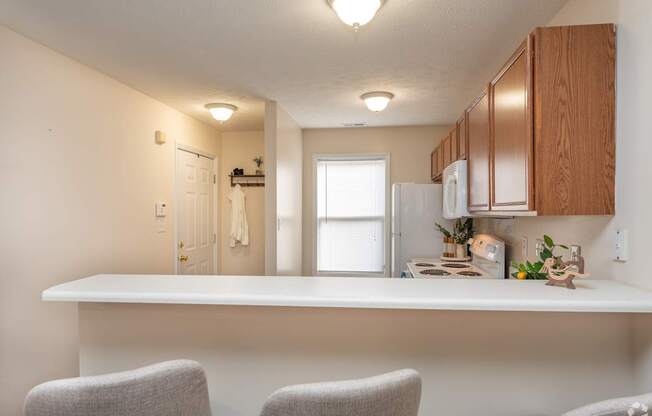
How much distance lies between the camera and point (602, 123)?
1284mm

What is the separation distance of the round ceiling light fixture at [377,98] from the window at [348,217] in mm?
1405

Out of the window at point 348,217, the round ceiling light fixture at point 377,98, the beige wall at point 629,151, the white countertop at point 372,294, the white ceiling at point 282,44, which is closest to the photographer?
the white countertop at point 372,294

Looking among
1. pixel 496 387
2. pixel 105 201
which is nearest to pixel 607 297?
pixel 496 387

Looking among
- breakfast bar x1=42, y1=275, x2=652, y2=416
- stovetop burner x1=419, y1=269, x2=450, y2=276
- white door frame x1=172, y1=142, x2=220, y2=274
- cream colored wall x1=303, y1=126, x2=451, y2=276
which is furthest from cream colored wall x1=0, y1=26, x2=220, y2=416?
stovetop burner x1=419, y1=269, x2=450, y2=276

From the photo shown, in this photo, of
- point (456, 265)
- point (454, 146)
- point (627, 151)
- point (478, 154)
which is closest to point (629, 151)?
point (627, 151)

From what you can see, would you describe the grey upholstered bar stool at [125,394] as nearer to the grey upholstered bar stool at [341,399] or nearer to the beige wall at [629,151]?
the grey upholstered bar stool at [341,399]

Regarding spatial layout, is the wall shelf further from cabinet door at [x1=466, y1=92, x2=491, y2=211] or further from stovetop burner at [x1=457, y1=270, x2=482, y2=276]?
cabinet door at [x1=466, y1=92, x2=491, y2=211]

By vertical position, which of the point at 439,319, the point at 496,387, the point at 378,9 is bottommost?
the point at 496,387

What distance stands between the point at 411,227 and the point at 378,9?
98.4 inches

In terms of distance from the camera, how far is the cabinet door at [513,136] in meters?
1.36

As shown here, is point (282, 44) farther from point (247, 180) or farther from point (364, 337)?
point (247, 180)

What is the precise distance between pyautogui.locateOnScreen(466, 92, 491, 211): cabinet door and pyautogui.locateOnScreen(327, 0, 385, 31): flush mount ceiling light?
77cm

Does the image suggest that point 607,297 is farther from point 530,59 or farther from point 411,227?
point 411,227

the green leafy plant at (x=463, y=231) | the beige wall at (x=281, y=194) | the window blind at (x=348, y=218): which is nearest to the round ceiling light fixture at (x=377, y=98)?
the beige wall at (x=281, y=194)
